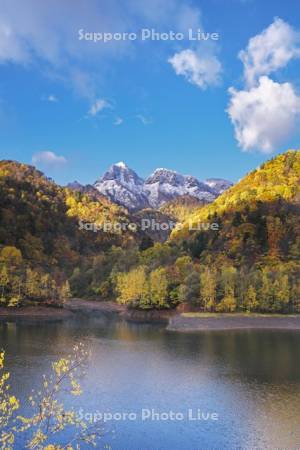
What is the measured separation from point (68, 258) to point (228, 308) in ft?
339

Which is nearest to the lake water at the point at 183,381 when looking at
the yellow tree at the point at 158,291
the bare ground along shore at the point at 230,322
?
the bare ground along shore at the point at 230,322

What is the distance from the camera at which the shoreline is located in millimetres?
98250

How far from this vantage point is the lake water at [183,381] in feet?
115

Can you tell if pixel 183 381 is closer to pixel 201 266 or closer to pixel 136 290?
pixel 136 290

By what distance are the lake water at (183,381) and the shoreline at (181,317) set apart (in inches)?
361

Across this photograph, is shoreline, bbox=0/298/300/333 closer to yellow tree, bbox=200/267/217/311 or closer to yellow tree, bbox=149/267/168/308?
yellow tree, bbox=149/267/168/308

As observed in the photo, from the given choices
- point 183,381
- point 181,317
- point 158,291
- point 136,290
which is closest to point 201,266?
point 158,291

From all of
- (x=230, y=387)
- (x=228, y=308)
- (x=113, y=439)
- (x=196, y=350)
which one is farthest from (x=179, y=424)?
(x=228, y=308)

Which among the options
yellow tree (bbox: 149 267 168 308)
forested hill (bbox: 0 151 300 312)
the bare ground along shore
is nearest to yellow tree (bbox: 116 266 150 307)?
forested hill (bbox: 0 151 300 312)

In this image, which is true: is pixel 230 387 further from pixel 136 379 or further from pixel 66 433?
pixel 66 433

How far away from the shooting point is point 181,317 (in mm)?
104938

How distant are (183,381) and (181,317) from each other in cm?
5355

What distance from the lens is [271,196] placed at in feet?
563

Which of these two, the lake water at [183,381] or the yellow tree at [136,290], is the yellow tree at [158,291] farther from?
the lake water at [183,381]
